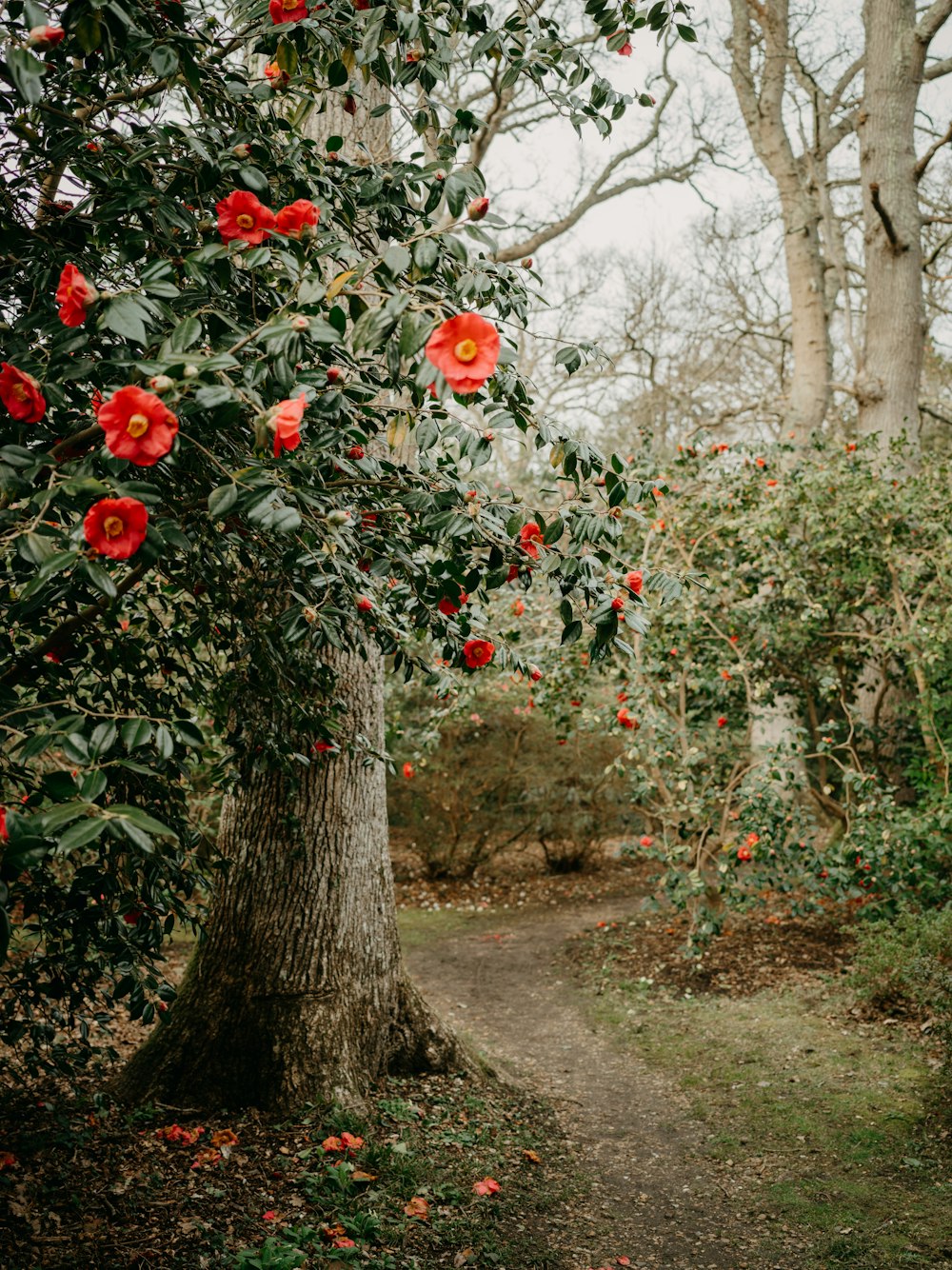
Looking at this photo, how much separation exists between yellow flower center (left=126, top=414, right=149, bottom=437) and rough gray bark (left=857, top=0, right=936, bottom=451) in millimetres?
8399

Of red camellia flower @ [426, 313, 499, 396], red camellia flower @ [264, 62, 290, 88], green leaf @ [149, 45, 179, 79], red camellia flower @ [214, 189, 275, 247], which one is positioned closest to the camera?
red camellia flower @ [426, 313, 499, 396]

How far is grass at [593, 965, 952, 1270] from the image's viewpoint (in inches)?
126

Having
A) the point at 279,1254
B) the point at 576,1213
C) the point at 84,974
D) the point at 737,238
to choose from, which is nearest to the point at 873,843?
the point at 576,1213

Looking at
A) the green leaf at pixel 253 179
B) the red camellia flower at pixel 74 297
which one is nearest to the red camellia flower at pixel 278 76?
the green leaf at pixel 253 179

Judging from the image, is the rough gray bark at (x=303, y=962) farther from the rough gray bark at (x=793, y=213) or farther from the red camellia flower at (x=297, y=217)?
the rough gray bark at (x=793, y=213)

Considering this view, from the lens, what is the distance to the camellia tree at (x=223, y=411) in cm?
136

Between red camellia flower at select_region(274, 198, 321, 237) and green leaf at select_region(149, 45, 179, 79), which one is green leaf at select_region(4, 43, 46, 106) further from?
red camellia flower at select_region(274, 198, 321, 237)

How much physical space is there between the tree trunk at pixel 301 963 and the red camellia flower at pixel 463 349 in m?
2.19

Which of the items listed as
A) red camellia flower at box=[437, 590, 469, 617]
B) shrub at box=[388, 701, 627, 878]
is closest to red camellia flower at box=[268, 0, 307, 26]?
red camellia flower at box=[437, 590, 469, 617]

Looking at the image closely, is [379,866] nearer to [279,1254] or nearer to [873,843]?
[279,1254]

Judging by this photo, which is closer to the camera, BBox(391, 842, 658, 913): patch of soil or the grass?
the grass

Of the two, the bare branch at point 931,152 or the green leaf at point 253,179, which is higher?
the bare branch at point 931,152

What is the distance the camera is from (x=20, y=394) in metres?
1.48

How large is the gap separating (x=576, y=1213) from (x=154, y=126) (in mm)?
3724
